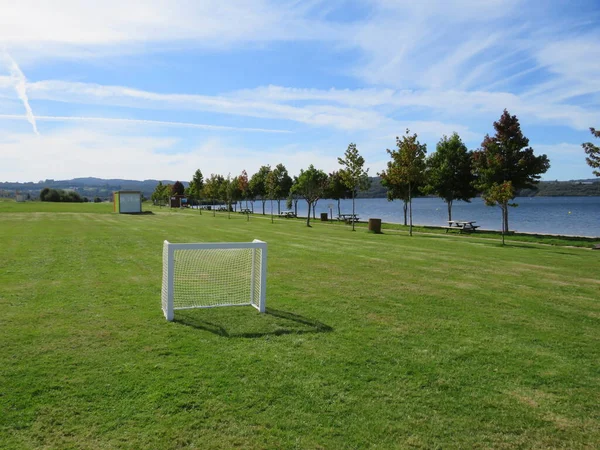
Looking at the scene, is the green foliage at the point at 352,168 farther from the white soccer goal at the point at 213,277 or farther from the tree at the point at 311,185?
the white soccer goal at the point at 213,277

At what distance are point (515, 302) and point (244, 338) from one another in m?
6.27

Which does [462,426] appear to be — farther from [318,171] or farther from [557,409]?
[318,171]

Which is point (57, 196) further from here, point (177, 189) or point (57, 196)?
point (177, 189)

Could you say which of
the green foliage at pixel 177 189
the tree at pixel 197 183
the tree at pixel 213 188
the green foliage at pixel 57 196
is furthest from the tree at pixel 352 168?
the green foliage at pixel 57 196

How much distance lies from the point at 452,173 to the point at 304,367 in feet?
128

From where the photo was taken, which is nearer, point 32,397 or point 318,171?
point 32,397

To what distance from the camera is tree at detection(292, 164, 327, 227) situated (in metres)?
45.2

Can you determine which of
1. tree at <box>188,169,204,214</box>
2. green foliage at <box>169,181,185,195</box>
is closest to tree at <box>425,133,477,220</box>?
tree at <box>188,169,204,214</box>

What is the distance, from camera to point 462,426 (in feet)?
14.8

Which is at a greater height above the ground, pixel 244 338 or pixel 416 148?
pixel 416 148

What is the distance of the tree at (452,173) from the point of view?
41.4m

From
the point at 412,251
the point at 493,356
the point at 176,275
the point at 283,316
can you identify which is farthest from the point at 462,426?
the point at 412,251

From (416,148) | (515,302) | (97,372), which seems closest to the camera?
(97,372)

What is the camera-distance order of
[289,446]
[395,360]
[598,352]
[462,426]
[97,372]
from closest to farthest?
[289,446] < [462,426] < [97,372] < [395,360] < [598,352]
